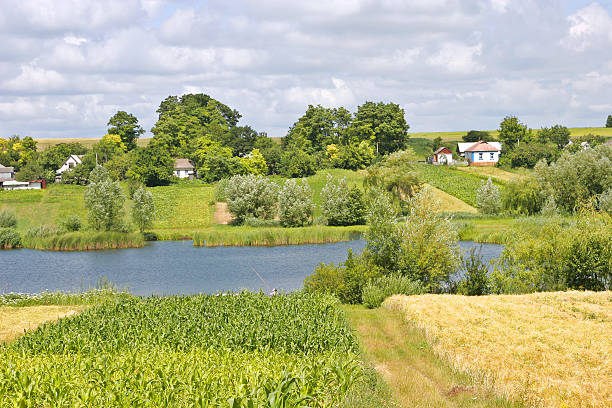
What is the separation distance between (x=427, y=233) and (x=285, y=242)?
30.6m

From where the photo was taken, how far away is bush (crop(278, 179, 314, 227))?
66.3 metres

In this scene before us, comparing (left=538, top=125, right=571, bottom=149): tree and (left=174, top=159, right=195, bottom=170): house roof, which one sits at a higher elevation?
(left=538, top=125, right=571, bottom=149): tree

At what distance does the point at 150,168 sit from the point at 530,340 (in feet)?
271

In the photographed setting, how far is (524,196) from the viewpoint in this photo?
6462 cm

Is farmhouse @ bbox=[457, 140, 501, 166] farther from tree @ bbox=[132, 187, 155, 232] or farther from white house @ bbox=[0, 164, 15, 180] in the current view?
white house @ bbox=[0, 164, 15, 180]

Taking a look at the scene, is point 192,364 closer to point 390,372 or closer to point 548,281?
point 390,372

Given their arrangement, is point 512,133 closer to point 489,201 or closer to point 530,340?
point 489,201

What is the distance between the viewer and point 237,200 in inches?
2731

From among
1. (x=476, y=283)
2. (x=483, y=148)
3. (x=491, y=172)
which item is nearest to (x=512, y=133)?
(x=483, y=148)

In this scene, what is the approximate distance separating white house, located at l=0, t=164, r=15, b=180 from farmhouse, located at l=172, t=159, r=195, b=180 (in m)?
33.1

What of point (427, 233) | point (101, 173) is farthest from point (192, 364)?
point (101, 173)

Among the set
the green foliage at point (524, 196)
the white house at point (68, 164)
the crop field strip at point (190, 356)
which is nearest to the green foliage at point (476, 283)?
the crop field strip at point (190, 356)

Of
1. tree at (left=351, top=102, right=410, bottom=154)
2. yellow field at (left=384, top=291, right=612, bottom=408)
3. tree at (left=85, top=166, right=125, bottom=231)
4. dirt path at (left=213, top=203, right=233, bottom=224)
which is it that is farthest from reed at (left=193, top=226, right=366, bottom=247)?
tree at (left=351, top=102, right=410, bottom=154)

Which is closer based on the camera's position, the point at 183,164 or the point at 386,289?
the point at 386,289
